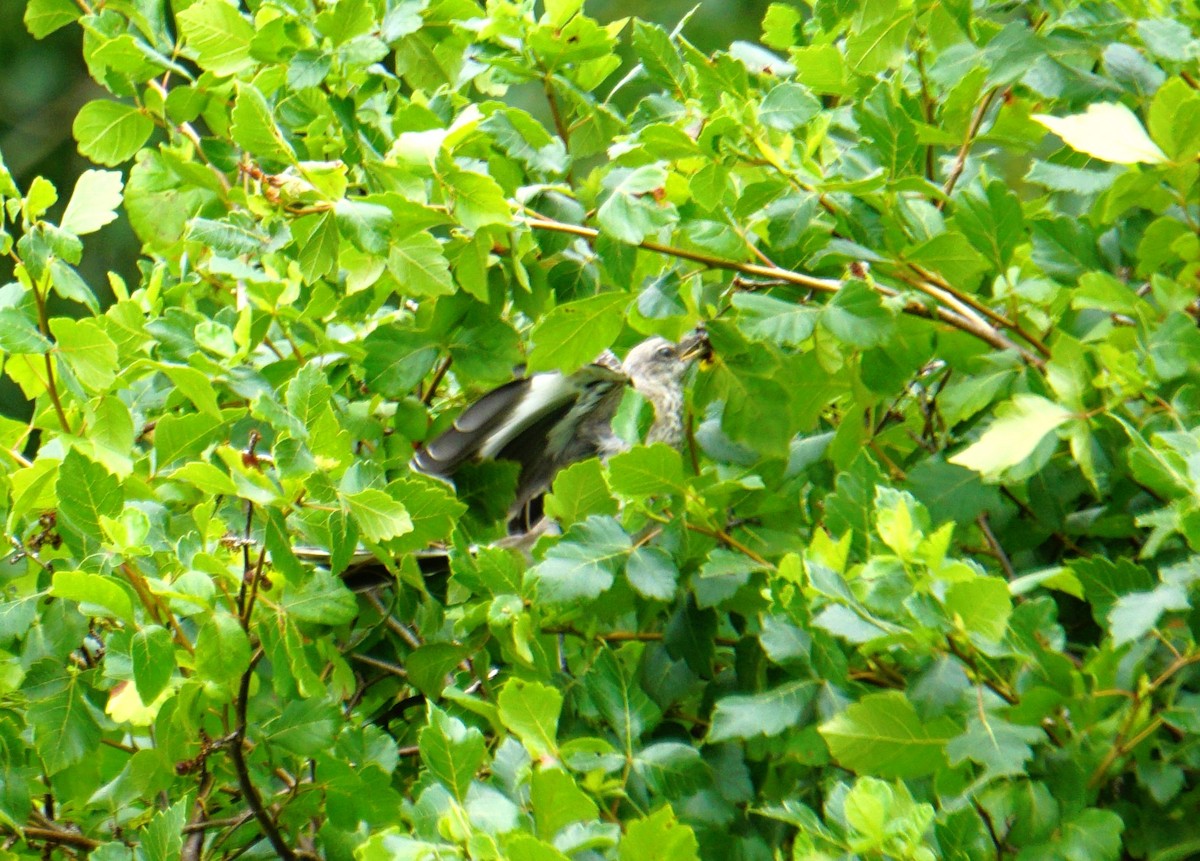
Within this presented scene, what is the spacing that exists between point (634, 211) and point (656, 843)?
0.59 m

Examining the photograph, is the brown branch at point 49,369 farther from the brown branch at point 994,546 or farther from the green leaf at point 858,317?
the brown branch at point 994,546

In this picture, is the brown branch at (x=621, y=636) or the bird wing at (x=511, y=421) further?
the bird wing at (x=511, y=421)

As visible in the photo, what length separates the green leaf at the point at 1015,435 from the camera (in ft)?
3.80

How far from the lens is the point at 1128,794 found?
1.20 metres

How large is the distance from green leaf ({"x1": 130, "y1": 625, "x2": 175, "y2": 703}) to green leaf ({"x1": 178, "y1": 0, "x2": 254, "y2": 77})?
689 mm

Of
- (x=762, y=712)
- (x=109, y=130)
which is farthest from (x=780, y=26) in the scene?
(x=762, y=712)

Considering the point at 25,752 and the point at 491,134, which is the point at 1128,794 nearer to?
Answer: the point at 491,134

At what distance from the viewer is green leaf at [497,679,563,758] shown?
1.12 meters

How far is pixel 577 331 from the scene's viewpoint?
1.37 meters

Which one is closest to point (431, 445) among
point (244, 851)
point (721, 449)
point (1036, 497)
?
point (721, 449)

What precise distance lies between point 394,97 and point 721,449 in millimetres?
721

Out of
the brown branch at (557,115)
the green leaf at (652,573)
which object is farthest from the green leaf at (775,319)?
the brown branch at (557,115)

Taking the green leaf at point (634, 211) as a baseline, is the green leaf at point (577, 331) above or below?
below

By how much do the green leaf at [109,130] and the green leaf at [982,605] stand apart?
125 cm
